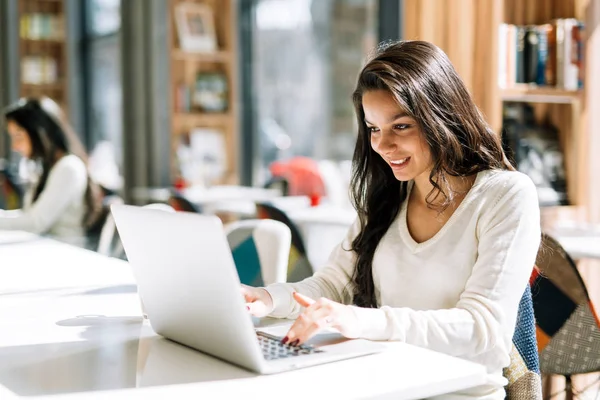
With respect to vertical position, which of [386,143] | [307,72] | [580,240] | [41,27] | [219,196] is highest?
[41,27]

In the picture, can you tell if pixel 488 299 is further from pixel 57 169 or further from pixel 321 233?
pixel 57 169

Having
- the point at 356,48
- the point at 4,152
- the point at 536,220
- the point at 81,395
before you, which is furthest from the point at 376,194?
the point at 4,152

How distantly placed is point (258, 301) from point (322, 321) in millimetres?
313

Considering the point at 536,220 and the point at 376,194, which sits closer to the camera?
the point at 536,220

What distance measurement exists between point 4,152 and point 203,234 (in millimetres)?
9488

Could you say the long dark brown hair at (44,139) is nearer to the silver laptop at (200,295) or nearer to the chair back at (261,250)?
the chair back at (261,250)

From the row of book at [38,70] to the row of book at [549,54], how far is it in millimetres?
7007

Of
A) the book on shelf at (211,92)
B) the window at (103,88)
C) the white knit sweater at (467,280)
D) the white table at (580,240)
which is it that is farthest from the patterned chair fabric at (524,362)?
the window at (103,88)

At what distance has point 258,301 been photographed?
1.68 metres

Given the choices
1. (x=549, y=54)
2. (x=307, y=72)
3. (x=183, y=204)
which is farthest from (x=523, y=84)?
(x=307, y=72)

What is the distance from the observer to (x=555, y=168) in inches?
173

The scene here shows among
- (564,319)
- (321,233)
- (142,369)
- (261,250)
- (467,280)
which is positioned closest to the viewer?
(142,369)

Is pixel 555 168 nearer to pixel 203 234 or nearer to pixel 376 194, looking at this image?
pixel 376 194

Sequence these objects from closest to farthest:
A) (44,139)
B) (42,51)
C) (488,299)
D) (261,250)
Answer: (488,299), (261,250), (44,139), (42,51)
